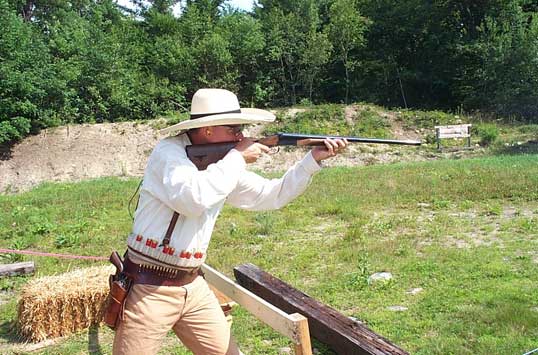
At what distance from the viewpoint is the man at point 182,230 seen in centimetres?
289

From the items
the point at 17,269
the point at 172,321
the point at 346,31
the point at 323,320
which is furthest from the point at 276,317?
the point at 346,31

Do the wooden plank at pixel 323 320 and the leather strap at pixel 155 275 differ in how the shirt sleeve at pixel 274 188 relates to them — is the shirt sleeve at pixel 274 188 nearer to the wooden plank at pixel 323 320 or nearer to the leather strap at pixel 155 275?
the leather strap at pixel 155 275

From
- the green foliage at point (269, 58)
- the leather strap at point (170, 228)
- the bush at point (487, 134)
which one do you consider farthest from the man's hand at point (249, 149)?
the green foliage at point (269, 58)

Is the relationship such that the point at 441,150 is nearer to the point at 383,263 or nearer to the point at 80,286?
the point at 383,263

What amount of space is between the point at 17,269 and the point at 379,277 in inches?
195

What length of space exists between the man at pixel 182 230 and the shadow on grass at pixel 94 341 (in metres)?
2.32

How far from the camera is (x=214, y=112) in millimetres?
3104

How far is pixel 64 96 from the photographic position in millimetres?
26266

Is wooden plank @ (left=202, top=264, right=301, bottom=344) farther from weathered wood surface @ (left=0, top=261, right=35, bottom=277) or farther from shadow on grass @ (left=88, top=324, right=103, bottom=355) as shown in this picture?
weathered wood surface @ (left=0, top=261, right=35, bottom=277)

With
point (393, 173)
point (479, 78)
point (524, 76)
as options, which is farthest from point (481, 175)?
point (479, 78)

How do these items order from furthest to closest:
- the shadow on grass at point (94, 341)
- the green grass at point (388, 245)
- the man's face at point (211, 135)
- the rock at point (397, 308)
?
1. the rock at point (397, 308)
2. the shadow on grass at point (94, 341)
3. the green grass at point (388, 245)
4. the man's face at point (211, 135)

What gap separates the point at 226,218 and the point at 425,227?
3.85 metres

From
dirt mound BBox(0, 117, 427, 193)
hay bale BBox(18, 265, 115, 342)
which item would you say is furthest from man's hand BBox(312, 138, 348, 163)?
dirt mound BBox(0, 117, 427, 193)

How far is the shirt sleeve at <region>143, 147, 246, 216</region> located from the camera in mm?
2806
